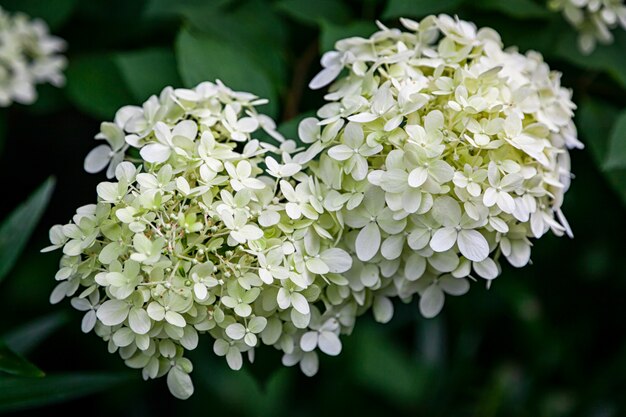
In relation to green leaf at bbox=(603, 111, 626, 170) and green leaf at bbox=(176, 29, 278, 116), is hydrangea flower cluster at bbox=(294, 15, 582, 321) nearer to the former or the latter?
green leaf at bbox=(603, 111, 626, 170)

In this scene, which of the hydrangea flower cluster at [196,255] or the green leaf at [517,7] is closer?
the hydrangea flower cluster at [196,255]

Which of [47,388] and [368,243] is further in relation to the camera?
[47,388]

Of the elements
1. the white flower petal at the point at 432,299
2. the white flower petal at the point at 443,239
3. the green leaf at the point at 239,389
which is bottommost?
the green leaf at the point at 239,389

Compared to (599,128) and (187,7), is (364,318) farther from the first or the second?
(187,7)

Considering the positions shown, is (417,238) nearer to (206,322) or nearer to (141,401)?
(206,322)

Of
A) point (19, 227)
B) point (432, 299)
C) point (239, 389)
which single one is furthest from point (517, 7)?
point (239, 389)

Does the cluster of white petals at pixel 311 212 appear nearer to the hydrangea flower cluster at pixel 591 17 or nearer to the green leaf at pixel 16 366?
the green leaf at pixel 16 366

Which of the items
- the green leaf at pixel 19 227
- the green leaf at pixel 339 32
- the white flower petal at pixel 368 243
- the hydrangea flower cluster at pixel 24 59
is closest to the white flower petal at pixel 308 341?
the white flower petal at pixel 368 243

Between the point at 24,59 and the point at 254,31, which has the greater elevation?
the point at 254,31
